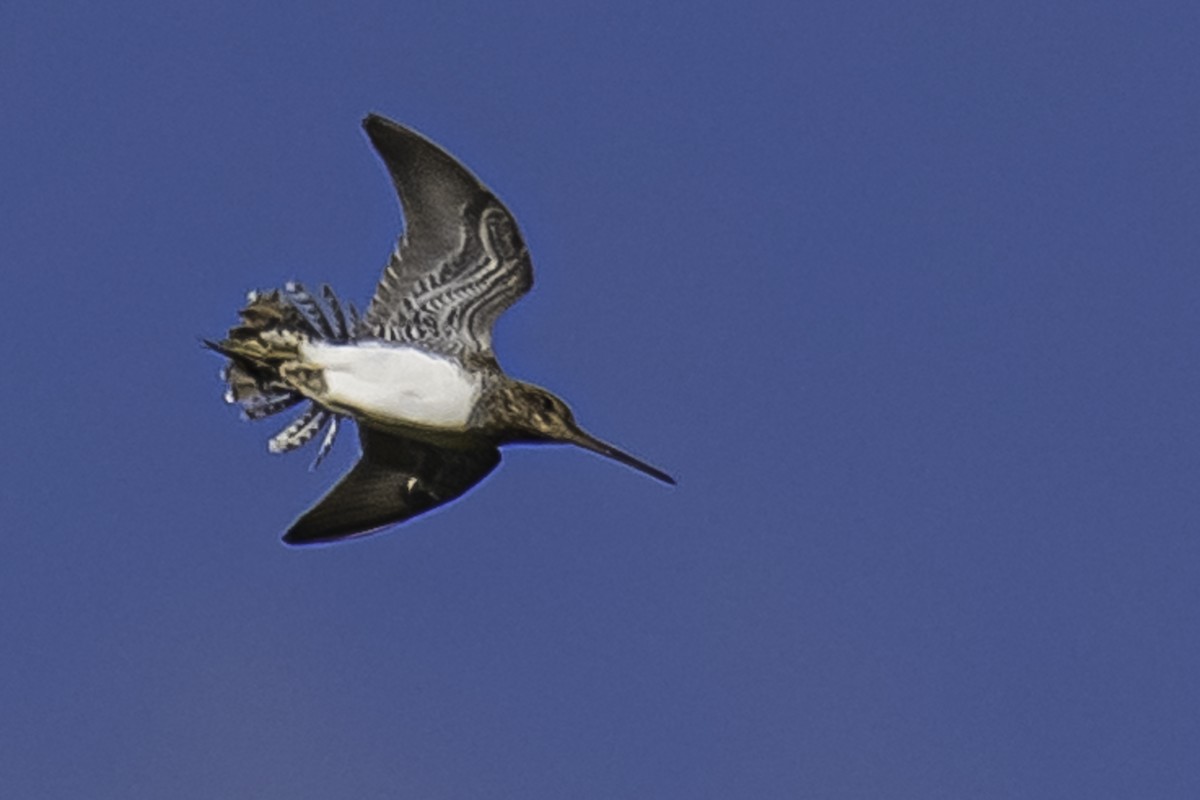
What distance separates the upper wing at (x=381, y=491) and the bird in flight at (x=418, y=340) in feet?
2.73

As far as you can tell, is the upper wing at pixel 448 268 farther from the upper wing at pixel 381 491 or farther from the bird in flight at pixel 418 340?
the upper wing at pixel 381 491

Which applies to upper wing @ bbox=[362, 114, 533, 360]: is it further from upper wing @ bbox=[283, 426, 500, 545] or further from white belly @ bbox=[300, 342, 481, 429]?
upper wing @ bbox=[283, 426, 500, 545]

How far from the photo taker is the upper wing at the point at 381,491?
101 ft

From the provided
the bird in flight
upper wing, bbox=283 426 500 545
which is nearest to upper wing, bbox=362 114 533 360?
the bird in flight

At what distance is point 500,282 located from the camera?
2958 cm

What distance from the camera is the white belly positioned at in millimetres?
29328

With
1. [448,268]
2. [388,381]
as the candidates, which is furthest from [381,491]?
[448,268]

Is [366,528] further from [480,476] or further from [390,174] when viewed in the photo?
[390,174]

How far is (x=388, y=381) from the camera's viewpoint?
2933 cm

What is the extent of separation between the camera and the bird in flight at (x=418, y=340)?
29.3m

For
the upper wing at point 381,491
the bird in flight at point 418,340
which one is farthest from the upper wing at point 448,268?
the upper wing at point 381,491

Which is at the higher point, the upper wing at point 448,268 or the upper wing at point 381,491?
the upper wing at point 448,268

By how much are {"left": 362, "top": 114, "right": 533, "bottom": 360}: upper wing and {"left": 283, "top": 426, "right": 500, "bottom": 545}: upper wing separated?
147 centimetres

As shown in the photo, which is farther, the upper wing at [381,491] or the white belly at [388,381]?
the upper wing at [381,491]
